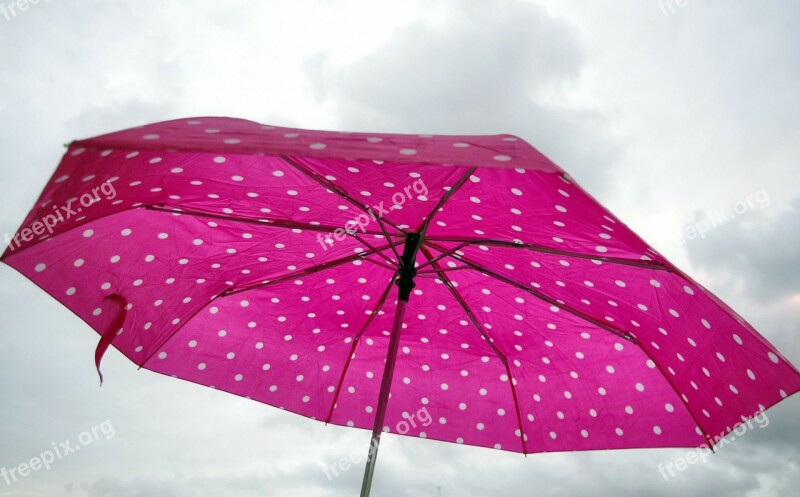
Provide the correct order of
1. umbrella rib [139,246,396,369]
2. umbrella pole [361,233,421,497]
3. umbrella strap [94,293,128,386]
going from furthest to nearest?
umbrella rib [139,246,396,369] → umbrella pole [361,233,421,497] → umbrella strap [94,293,128,386]

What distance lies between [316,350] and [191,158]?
65.1 inches

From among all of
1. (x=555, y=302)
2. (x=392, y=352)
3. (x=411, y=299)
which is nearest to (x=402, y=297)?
(x=392, y=352)

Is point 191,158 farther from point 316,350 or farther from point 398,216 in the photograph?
point 316,350

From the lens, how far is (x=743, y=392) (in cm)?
300

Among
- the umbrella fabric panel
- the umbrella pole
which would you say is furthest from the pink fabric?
the umbrella pole

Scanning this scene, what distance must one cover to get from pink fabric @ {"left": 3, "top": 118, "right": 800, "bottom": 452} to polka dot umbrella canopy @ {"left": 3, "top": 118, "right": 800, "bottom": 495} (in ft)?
0.03

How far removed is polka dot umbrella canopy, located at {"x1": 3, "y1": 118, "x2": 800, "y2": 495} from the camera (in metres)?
2.54

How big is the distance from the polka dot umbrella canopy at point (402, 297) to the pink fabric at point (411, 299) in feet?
0.03

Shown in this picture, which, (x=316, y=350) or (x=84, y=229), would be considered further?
(x=316, y=350)

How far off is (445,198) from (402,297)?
65 cm

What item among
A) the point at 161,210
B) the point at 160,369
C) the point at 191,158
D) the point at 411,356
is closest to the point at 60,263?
the point at 161,210

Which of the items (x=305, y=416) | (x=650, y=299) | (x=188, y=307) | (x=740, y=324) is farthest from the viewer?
(x=305, y=416)

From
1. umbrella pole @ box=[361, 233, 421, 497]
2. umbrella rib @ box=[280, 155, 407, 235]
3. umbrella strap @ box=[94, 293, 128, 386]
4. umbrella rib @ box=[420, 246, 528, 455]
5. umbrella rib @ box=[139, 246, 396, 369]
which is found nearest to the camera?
umbrella rib @ box=[280, 155, 407, 235]

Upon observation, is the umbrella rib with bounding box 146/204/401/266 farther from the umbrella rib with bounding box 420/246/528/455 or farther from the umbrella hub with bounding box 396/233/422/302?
the umbrella rib with bounding box 420/246/528/455
